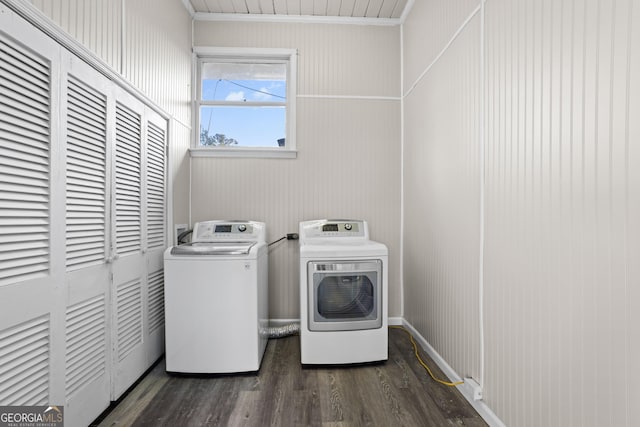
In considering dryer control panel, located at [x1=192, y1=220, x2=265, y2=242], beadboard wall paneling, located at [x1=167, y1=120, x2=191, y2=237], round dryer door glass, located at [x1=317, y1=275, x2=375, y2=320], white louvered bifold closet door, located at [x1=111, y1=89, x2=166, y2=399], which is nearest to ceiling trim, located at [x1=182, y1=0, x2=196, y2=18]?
beadboard wall paneling, located at [x1=167, y1=120, x2=191, y2=237]

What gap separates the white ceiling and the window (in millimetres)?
332

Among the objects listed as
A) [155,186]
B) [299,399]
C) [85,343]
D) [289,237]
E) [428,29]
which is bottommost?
[299,399]

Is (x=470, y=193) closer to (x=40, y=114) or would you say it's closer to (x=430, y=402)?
(x=430, y=402)

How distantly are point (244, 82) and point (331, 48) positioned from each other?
35.1 inches

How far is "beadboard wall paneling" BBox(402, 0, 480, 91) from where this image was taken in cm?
197

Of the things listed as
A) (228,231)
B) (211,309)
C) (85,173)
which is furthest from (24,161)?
(228,231)

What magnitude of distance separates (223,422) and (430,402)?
114 centimetres

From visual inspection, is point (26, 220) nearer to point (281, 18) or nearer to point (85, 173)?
point (85, 173)

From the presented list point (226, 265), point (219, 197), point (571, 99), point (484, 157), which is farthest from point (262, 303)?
point (571, 99)

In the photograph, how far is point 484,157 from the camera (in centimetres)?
169

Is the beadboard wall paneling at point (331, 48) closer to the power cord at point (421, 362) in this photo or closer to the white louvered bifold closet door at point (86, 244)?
the white louvered bifold closet door at point (86, 244)

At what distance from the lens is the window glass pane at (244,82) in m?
3.10

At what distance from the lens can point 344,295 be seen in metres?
2.25

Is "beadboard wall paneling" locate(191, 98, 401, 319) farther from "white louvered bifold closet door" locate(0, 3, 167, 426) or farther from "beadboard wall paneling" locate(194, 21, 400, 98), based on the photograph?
"white louvered bifold closet door" locate(0, 3, 167, 426)
